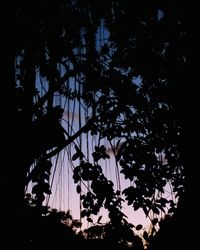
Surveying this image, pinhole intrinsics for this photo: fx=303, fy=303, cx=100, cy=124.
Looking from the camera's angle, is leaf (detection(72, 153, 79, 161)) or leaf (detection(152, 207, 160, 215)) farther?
leaf (detection(152, 207, 160, 215))

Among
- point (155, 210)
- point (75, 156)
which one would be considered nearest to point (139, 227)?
point (155, 210)

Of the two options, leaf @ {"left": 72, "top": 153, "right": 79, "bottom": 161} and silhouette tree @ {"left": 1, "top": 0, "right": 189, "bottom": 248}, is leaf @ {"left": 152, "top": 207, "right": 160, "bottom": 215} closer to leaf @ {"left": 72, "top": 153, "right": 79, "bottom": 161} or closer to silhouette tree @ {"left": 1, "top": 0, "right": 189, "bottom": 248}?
silhouette tree @ {"left": 1, "top": 0, "right": 189, "bottom": 248}

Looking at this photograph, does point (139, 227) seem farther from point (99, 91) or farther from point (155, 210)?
point (99, 91)

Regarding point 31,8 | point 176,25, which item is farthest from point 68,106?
point 176,25

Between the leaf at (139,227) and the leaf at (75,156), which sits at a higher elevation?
the leaf at (75,156)

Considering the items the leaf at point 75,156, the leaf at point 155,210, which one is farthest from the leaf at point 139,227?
the leaf at point 75,156

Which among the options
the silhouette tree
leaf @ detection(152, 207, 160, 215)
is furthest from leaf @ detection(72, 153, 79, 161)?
leaf @ detection(152, 207, 160, 215)

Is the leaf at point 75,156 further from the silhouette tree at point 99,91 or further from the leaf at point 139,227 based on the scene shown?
the leaf at point 139,227

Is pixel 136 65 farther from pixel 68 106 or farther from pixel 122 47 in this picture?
pixel 68 106

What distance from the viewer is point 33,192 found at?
212 cm

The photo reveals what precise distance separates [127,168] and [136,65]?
1.28 metres

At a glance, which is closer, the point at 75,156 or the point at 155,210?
the point at 75,156

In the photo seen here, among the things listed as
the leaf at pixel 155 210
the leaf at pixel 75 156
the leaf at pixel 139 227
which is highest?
the leaf at pixel 75 156

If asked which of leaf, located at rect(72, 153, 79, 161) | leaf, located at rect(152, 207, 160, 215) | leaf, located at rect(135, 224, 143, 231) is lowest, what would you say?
leaf, located at rect(135, 224, 143, 231)
